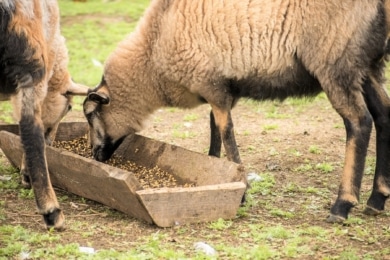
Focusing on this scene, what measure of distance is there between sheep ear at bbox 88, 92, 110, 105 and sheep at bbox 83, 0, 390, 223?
0.4 inches

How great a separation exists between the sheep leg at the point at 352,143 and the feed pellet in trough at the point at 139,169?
139 cm

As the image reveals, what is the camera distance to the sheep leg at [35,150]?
5.96m

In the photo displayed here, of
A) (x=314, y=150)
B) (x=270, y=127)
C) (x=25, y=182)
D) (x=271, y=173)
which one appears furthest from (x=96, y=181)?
(x=270, y=127)

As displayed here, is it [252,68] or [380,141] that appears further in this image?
[252,68]

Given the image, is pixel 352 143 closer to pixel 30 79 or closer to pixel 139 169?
pixel 139 169

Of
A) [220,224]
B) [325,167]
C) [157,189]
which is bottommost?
[325,167]

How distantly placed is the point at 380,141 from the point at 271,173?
152 cm

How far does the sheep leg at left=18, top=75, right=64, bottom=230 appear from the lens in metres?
5.96

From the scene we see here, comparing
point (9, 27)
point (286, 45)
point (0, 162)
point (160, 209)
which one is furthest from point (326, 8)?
point (0, 162)

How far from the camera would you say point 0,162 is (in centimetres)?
838

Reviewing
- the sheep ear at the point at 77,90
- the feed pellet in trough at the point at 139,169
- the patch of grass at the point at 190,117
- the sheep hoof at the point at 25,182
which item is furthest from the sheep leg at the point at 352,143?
the patch of grass at the point at 190,117

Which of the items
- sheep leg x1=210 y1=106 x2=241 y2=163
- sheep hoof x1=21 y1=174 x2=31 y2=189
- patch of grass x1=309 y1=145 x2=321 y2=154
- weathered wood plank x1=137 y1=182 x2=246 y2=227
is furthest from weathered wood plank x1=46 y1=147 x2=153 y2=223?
patch of grass x1=309 y1=145 x2=321 y2=154

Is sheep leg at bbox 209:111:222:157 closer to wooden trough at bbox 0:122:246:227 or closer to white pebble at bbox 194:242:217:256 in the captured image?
wooden trough at bbox 0:122:246:227

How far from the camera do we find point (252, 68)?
676 centimetres
